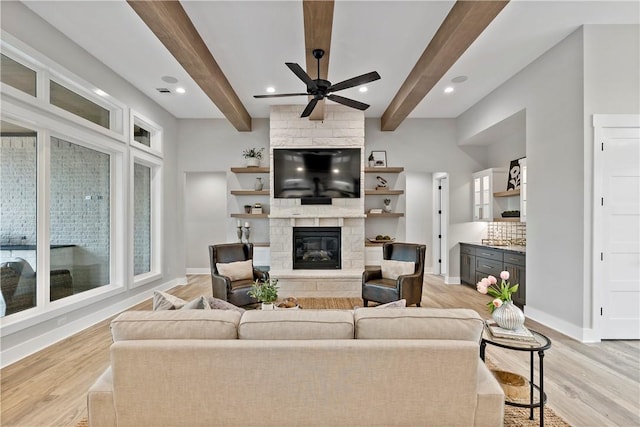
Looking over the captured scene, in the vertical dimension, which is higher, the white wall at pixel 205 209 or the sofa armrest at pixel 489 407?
the white wall at pixel 205 209

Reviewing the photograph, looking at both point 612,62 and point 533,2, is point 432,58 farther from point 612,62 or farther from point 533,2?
point 612,62

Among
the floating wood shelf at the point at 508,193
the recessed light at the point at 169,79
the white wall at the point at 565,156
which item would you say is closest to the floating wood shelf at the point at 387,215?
the floating wood shelf at the point at 508,193

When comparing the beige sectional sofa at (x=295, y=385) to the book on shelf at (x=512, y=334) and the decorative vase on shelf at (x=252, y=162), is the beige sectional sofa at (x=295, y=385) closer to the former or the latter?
the book on shelf at (x=512, y=334)

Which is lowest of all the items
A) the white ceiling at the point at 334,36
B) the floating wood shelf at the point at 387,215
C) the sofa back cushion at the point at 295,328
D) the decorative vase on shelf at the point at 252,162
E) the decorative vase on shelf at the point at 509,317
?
the decorative vase on shelf at the point at 509,317

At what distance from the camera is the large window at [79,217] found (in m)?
3.65

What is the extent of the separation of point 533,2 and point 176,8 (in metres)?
3.24

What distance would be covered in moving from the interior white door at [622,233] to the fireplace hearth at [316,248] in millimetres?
3748

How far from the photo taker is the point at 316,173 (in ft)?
19.5

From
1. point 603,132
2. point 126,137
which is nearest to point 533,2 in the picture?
point 603,132

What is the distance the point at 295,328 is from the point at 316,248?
4449 millimetres

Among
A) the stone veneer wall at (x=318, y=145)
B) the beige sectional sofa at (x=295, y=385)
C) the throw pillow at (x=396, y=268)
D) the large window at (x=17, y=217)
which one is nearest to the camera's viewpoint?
the beige sectional sofa at (x=295, y=385)

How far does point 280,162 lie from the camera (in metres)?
5.95

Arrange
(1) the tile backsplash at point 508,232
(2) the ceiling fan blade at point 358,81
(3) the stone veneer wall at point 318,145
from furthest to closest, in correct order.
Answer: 1. (3) the stone veneer wall at point 318,145
2. (1) the tile backsplash at point 508,232
3. (2) the ceiling fan blade at point 358,81

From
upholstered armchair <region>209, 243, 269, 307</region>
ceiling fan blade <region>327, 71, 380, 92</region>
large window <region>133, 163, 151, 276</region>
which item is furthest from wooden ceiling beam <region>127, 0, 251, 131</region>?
upholstered armchair <region>209, 243, 269, 307</region>
